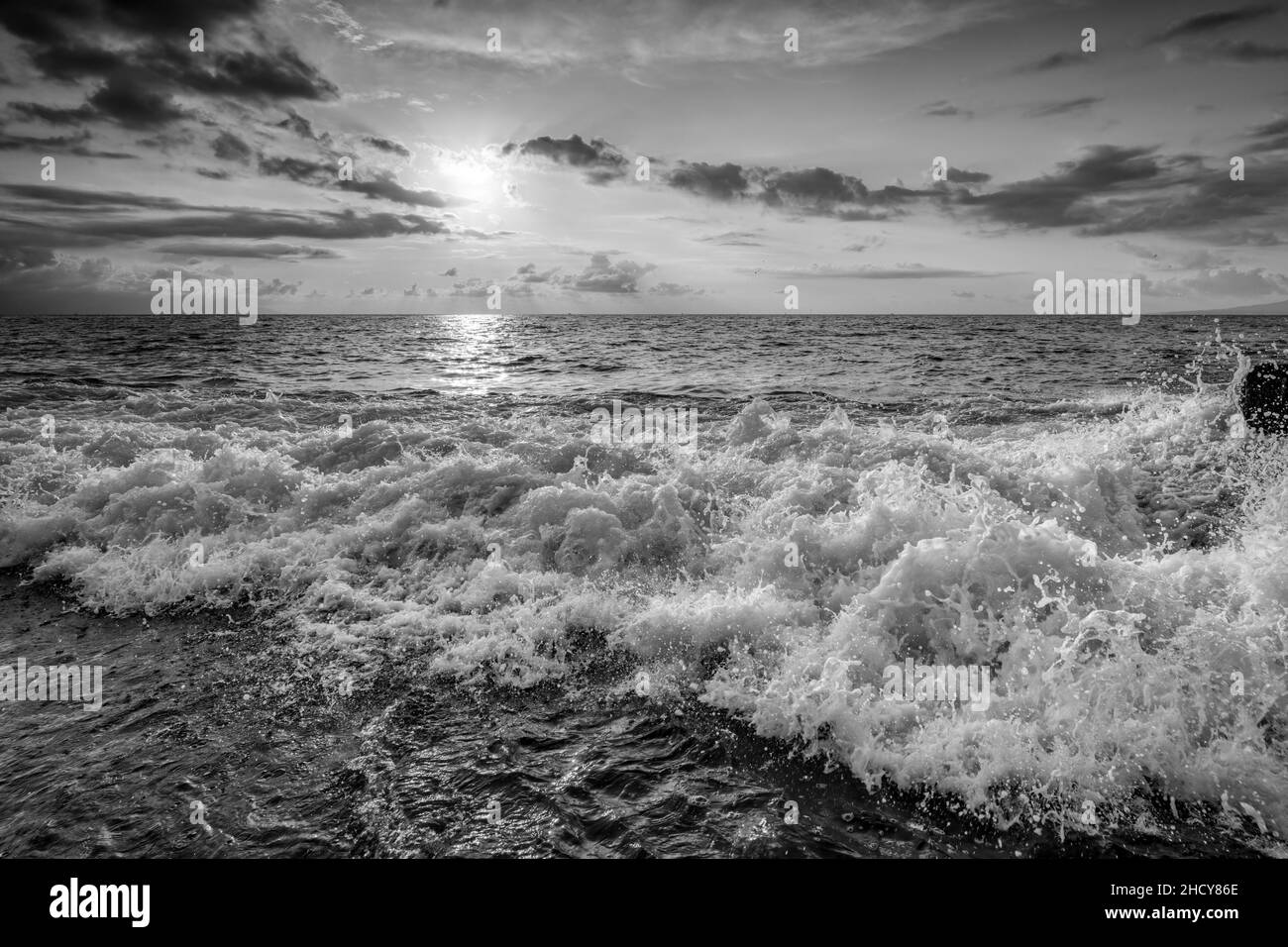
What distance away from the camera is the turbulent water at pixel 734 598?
417 cm

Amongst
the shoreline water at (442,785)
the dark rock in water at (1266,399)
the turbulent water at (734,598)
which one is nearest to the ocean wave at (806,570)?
the turbulent water at (734,598)

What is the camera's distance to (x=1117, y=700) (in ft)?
15.3

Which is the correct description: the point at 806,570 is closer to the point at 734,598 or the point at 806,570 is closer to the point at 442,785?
the point at 734,598

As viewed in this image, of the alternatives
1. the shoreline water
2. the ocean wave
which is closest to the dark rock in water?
the ocean wave

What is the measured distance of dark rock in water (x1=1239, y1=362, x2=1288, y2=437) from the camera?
32.3 feet

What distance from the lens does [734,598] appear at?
646 centimetres

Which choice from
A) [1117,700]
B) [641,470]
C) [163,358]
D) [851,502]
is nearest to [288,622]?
[641,470]

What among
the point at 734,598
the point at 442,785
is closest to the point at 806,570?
the point at 734,598

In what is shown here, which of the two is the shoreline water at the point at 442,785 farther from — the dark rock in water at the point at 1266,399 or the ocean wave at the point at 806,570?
the dark rock in water at the point at 1266,399

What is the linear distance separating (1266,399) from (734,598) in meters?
10.1

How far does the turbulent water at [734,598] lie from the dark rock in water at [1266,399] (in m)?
0.34

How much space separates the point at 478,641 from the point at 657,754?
2.29m

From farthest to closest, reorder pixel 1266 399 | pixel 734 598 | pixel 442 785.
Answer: pixel 1266 399 → pixel 734 598 → pixel 442 785

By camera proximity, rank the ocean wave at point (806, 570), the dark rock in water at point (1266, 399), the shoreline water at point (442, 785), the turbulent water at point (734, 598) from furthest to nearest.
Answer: the dark rock in water at point (1266, 399)
the ocean wave at point (806, 570)
the turbulent water at point (734, 598)
the shoreline water at point (442, 785)
